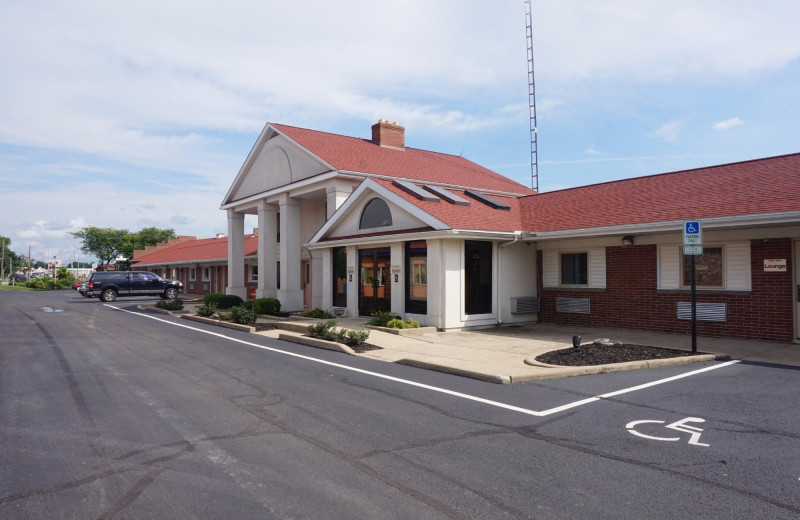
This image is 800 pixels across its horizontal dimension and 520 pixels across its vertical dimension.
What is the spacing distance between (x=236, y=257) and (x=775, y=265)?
23852 millimetres

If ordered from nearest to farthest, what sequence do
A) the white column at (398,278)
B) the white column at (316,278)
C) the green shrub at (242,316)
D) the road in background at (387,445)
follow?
the road in background at (387,445), the white column at (398,278), the green shrub at (242,316), the white column at (316,278)

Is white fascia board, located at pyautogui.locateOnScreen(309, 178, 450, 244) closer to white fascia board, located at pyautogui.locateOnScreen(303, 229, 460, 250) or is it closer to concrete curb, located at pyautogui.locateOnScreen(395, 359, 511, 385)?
white fascia board, located at pyautogui.locateOnScreen(303, 229, 460, 250)

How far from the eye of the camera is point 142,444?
5.56 m

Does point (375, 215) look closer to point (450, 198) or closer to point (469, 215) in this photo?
point (450, 198)

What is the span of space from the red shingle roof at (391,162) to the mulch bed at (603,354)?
40.0 feet

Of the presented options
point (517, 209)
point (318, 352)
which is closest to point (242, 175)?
point (517, 209)

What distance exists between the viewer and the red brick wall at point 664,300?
40.5 ft

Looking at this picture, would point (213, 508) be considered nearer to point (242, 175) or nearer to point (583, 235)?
point (583, 235)

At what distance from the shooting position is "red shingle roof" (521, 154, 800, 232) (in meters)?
12.7

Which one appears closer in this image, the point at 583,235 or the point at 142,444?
the point at 142,444

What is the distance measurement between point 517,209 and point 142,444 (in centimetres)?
1652

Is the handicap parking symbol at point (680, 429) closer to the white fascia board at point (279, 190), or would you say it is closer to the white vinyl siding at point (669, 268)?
the white vinyl siding at point (669, 268)

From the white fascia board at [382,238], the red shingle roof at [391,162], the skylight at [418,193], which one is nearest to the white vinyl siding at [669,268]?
the white fascia board at [382,238]

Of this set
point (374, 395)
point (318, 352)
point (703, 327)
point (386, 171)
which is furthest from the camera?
point (386, 171)
